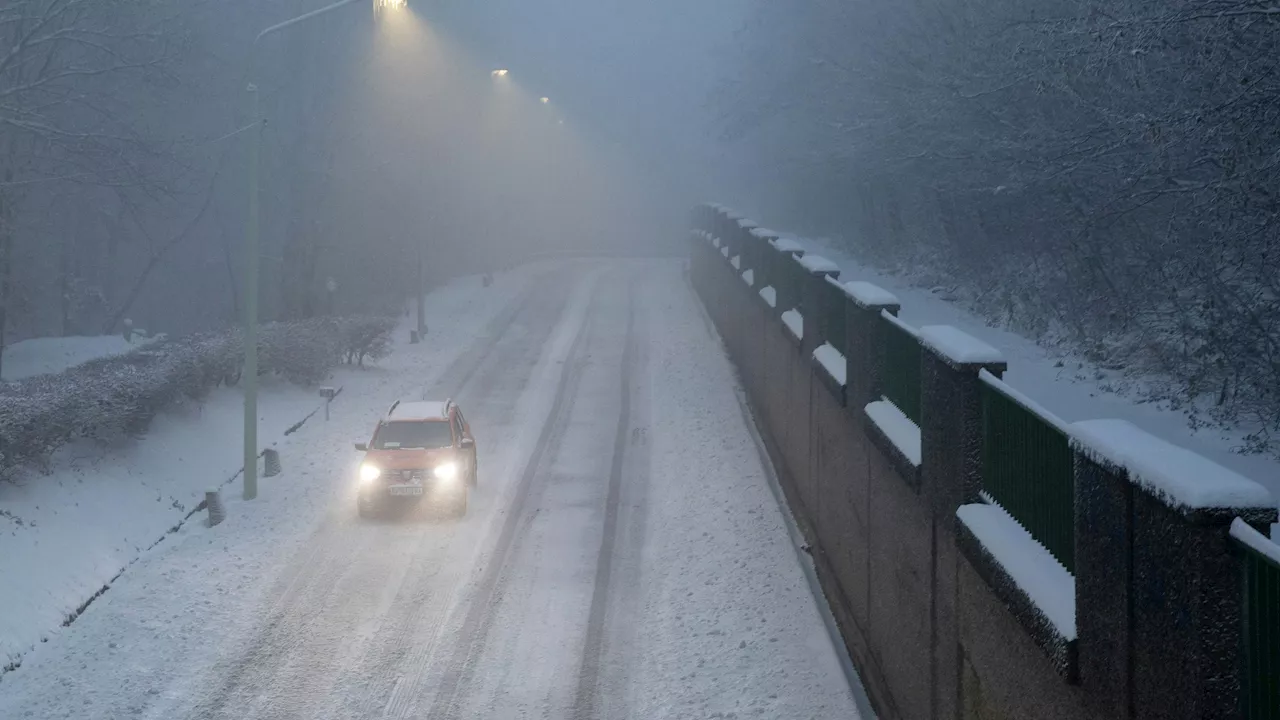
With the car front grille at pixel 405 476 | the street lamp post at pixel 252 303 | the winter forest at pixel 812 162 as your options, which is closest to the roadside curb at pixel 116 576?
the street lamp post at pixel 252 303

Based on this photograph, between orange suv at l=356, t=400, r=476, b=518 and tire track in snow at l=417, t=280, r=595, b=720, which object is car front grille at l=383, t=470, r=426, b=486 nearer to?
orange suv at l=356, t=400, r=476, b=518

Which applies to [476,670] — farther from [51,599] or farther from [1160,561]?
[1160,561]

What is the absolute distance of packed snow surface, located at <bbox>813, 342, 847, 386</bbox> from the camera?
1563 cm

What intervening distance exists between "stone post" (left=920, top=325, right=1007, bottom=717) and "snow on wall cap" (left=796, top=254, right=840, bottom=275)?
798 cm

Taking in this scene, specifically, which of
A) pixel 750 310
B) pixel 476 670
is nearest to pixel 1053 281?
pixel 750 310

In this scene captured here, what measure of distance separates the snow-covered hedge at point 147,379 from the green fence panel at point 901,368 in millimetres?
12687

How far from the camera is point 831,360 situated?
16.6m

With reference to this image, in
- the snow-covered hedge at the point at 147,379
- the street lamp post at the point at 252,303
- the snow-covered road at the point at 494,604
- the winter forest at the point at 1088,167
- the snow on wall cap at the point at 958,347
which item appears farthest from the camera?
the street lamp post at the point at 252,303

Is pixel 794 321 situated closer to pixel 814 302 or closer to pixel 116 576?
pixel 814 302

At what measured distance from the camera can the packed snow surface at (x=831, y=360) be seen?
1563 cm

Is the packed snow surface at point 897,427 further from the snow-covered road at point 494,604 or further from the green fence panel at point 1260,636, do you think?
the green fence panel at point 1260,636

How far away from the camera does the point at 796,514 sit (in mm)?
18953

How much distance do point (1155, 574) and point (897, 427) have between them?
256 inches

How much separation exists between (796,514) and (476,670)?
7.14 m
